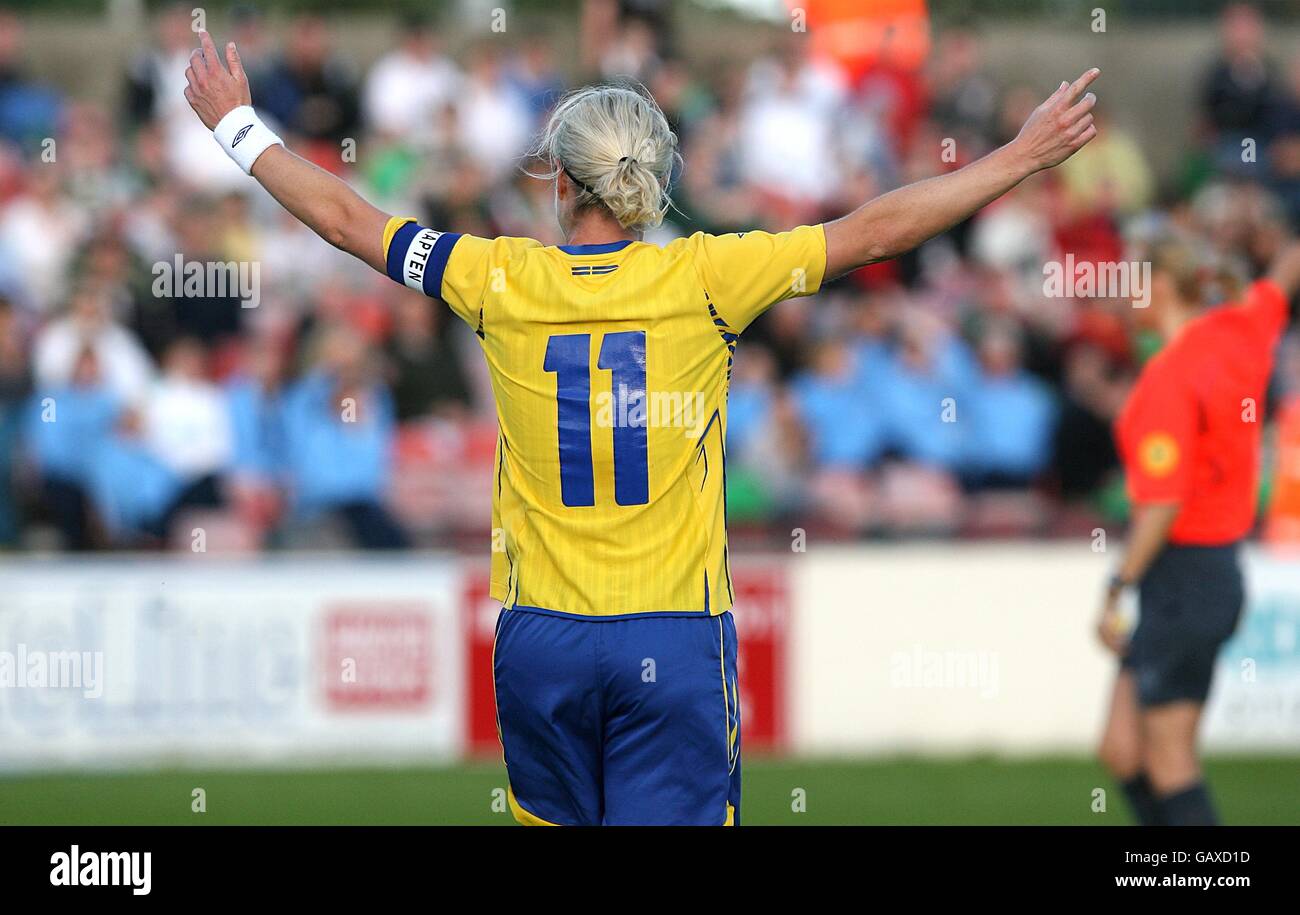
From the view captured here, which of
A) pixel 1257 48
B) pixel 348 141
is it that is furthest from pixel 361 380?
pixel 1257 48

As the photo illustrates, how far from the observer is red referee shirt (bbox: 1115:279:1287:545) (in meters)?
7.14

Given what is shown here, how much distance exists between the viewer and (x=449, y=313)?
42.7 feet

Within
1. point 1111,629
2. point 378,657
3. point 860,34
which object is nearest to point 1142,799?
point 1111,629

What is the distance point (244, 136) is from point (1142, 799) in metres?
4.54

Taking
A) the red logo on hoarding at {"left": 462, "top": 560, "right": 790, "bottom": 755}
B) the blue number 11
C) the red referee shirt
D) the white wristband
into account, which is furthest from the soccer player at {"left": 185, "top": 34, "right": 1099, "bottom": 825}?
the red logo on hoarding at {"left": 462, "top": 560, "right": 790, "bottom": 755}

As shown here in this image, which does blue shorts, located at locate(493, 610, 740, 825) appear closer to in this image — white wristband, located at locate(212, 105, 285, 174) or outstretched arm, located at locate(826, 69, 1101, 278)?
outstretched arm, located at locate(826, 69, 1101, 278)

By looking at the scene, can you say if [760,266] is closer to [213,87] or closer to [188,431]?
[213,87]

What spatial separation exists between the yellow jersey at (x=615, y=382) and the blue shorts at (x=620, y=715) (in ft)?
0.23

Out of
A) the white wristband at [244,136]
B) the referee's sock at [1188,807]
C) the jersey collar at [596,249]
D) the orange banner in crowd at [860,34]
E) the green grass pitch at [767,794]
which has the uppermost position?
the orange banner in crowd at [860,34]

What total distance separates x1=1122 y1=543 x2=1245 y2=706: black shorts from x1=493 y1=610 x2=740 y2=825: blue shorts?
3372 mm

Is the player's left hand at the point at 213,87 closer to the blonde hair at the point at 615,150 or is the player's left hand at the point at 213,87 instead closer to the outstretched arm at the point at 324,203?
the outstretched arm at the point at 324,203

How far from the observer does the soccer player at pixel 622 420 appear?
13.7 feet
